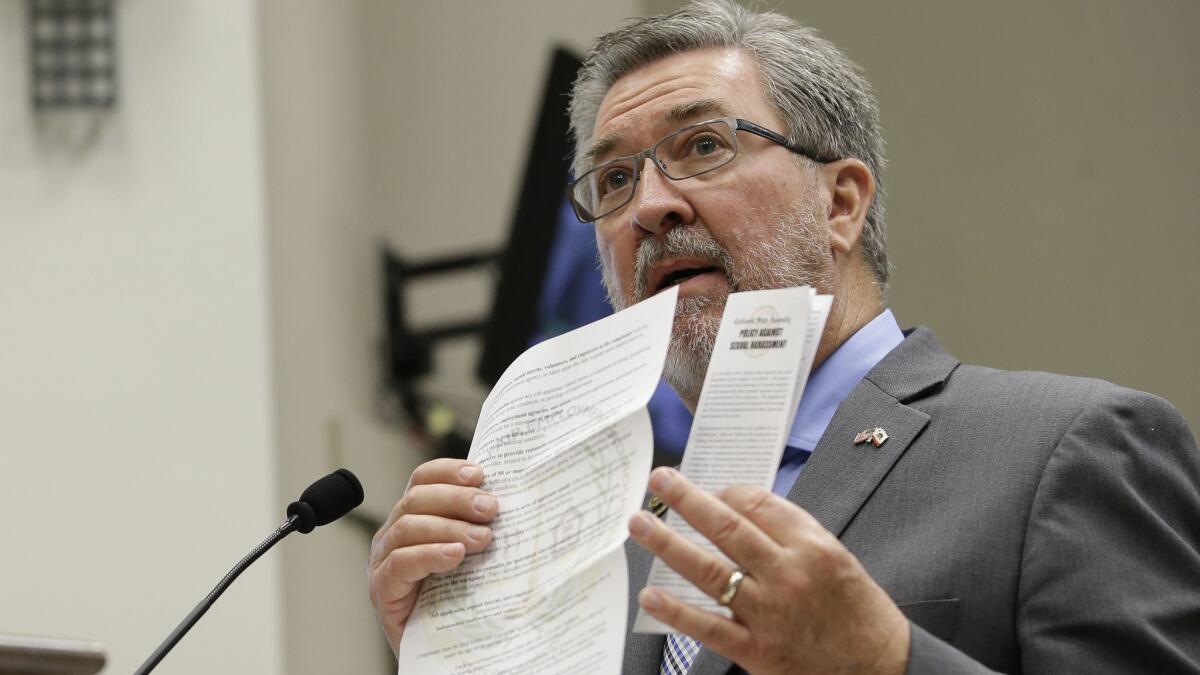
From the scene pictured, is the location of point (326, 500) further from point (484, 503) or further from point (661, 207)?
point (661, 207)

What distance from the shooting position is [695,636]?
112 cm

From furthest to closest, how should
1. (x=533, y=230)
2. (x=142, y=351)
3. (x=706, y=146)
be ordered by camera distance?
(x=533, y=230) → (x=142, y=351) → (x=706, y=146)

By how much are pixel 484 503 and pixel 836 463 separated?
0.39m

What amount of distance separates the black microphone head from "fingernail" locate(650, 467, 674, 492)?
0.52 metres

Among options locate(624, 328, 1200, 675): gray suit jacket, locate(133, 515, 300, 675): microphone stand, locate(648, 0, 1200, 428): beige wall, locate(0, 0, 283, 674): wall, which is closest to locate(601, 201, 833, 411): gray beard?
locate(624, 328, 1200, 675): gray suit jacket

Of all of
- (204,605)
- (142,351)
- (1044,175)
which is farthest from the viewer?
(1044,175)

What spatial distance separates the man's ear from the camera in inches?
74.5

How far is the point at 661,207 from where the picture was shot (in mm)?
1768

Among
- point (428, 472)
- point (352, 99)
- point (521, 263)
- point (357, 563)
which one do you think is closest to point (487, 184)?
point (352, 99)

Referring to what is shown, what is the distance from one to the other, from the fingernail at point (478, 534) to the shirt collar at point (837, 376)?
0.42 m

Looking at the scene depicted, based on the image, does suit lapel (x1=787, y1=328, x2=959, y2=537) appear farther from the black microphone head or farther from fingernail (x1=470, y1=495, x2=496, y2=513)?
the black microphone head

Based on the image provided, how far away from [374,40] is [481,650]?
3.78 m

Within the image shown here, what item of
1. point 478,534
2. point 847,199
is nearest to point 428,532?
Answer: point 478,534

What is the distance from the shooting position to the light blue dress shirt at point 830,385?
161 centimetres
